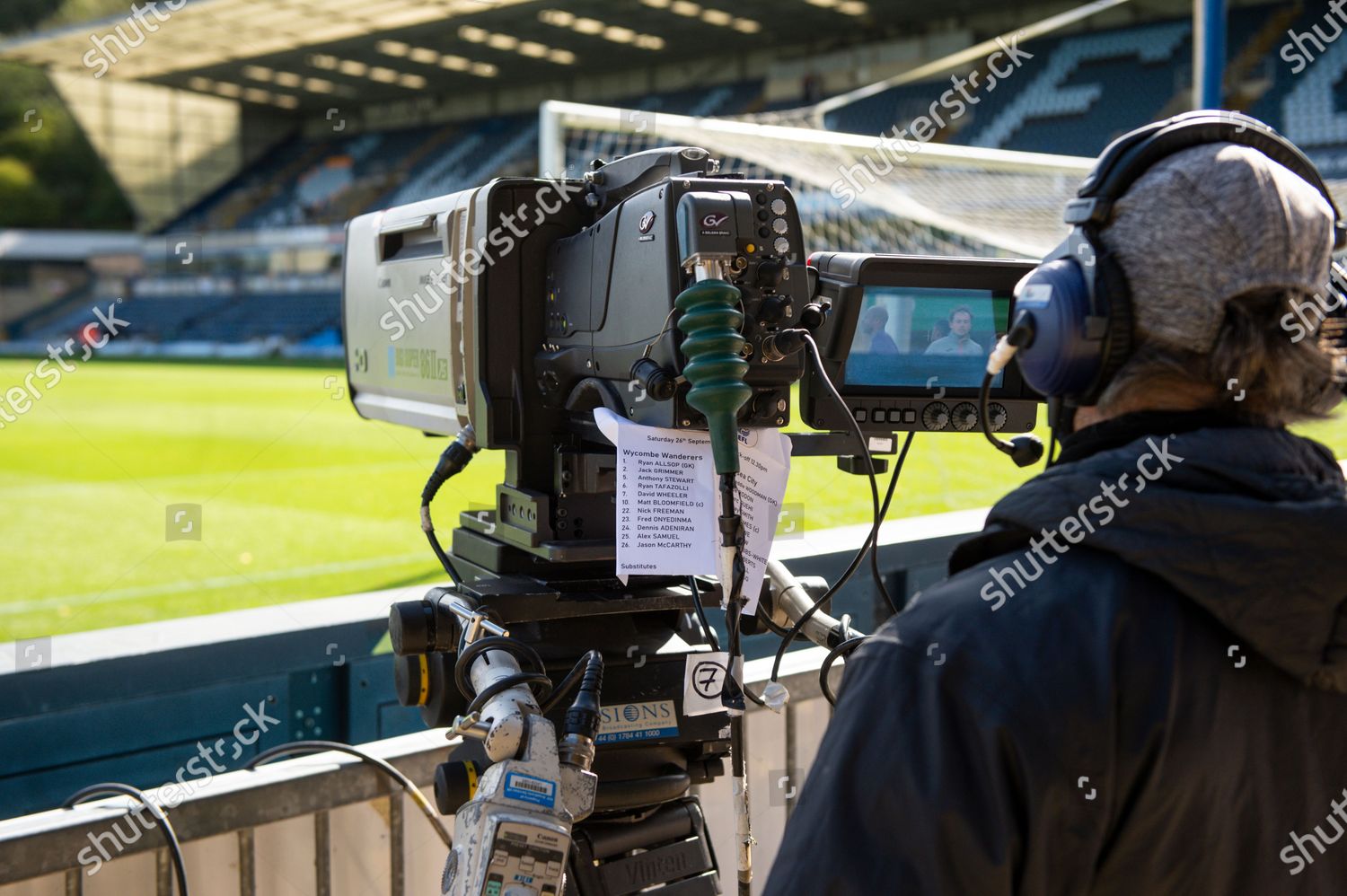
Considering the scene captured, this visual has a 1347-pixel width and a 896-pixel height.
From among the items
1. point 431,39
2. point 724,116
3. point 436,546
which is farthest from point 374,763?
point 724,116

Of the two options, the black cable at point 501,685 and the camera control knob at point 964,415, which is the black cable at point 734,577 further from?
the camera control knob at point 964,415

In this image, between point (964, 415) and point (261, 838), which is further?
point (261, 838)

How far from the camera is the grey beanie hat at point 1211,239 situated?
0.79 m

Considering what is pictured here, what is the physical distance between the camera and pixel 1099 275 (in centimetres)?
85

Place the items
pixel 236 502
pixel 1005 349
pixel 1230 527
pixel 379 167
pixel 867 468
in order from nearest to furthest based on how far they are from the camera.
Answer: pixel 1230 527
pixel 1005 349
pixel 867 468
pixel 236 502
pixel 379 167

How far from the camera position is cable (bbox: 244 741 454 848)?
6.18ft

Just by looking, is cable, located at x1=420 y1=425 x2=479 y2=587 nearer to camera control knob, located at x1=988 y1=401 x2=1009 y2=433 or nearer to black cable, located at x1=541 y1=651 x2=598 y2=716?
black cable, located at x1=541 y1=651 x2=598 y2=716

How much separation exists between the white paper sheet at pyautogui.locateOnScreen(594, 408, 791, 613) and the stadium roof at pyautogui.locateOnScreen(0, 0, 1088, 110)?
62.9 feet

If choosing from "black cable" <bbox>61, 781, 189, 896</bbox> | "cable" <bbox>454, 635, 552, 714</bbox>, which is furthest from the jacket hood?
"black cable" <bbox>61, 781, 189, 896</bbox>

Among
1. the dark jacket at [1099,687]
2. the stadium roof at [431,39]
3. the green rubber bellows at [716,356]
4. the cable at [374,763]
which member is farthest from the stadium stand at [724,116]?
the dark jacket at [1099,687]

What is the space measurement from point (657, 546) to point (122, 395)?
60.0 ft

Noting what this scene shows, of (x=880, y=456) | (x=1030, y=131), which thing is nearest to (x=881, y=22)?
(x=1030, y=131)

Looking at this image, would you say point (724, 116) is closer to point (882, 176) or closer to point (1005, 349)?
point (882, 176)

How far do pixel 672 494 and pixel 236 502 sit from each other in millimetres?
8564
